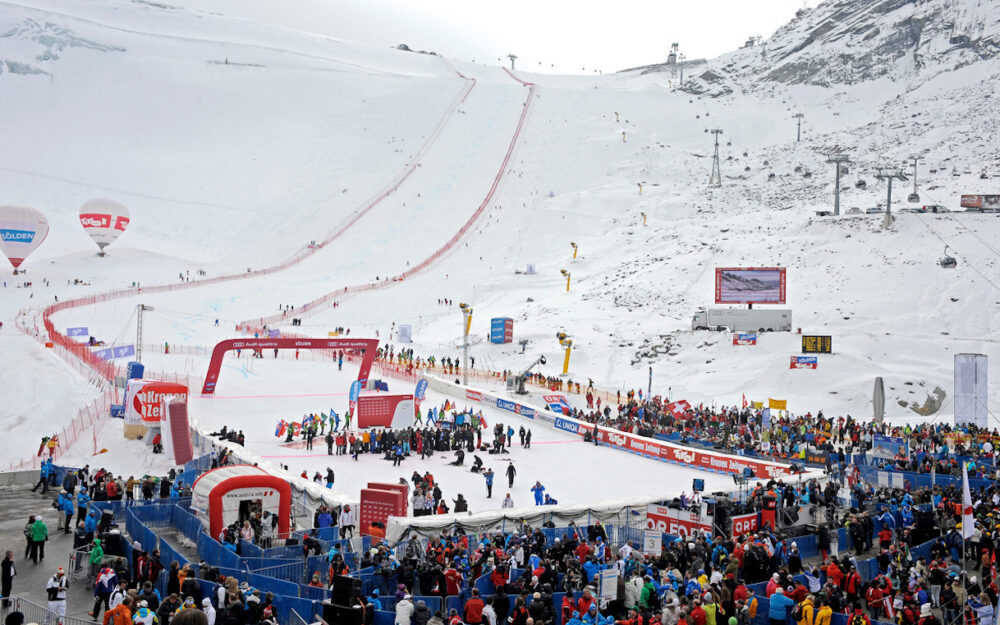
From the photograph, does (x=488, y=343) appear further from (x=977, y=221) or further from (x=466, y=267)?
(x=977, y=221)

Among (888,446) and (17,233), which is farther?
(17,233)

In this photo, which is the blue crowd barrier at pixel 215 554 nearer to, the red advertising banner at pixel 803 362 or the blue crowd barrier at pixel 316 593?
the blue crowd barrier at pixel 316 593

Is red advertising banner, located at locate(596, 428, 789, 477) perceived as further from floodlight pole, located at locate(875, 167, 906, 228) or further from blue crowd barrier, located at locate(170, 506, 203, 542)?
floodlight pole, located at locate(875, 167, 906, 228)

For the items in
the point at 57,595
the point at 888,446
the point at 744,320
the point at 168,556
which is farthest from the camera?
the point at 744,320

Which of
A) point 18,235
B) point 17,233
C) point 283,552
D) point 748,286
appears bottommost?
point 283,552

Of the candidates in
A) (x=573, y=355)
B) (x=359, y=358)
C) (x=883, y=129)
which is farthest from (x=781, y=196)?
(x=359, y=358)

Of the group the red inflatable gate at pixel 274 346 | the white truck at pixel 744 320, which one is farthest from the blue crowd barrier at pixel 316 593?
the white truck at pixel 744 320

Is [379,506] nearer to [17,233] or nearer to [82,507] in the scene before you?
[82,507]

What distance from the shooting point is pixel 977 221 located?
52.0m

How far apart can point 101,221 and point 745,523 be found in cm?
5941

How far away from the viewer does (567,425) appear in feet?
110

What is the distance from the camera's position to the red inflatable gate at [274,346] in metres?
35.2

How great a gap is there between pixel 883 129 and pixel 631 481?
2777 inches

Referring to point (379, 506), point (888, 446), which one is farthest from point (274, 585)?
point (888, 446)
